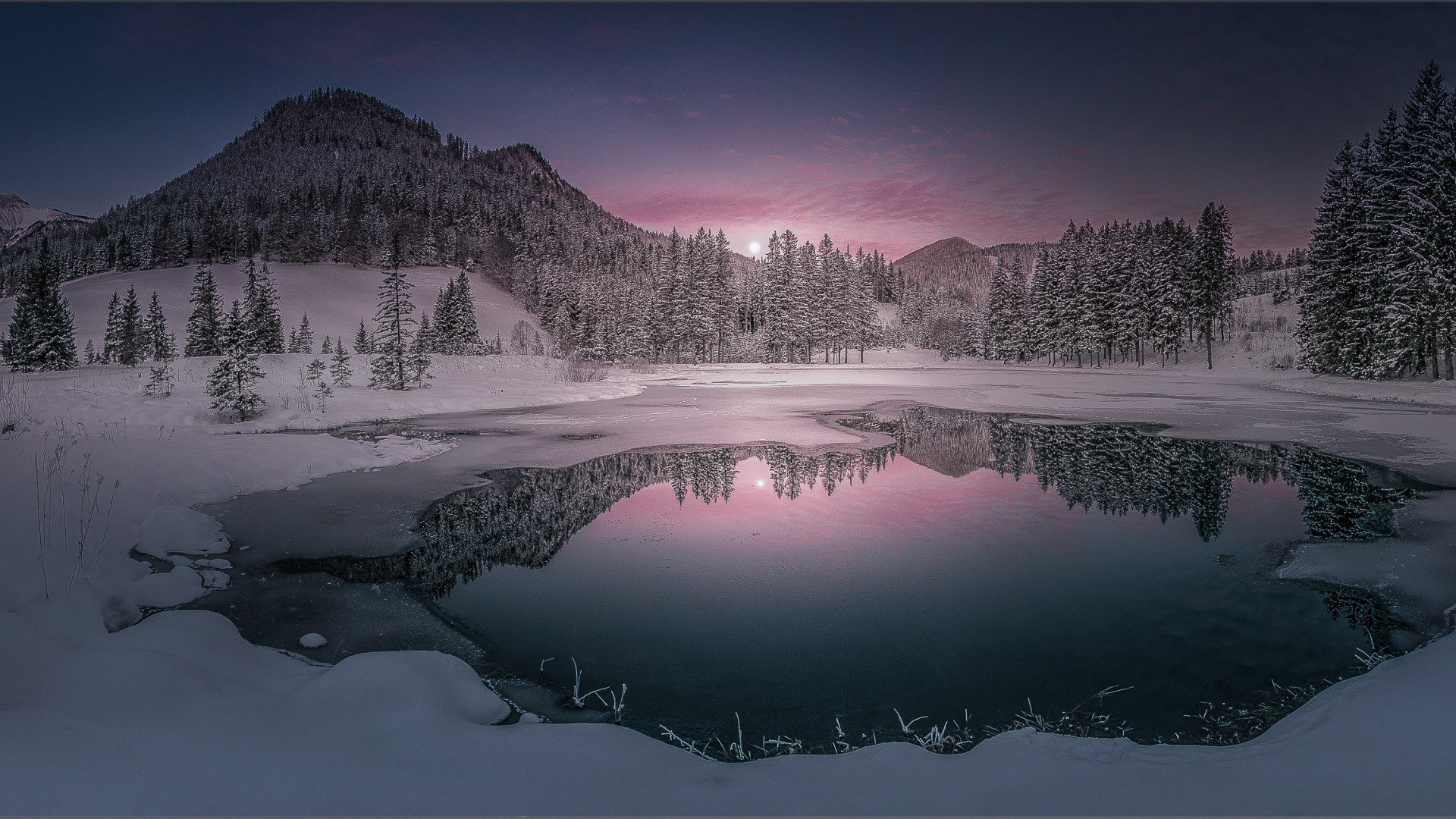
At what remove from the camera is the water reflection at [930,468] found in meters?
7.43

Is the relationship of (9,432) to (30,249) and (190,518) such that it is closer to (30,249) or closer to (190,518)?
(190,518)

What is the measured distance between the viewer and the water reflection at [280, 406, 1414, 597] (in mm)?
7432

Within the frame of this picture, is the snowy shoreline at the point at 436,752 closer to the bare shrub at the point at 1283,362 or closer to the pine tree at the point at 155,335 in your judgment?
the bare shrub at the point at 1283,362

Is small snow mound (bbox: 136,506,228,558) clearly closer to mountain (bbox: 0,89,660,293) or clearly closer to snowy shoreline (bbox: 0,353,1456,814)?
snowy shoreline (bbox: 0,353,1456,814)

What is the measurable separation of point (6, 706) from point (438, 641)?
238 centimetres

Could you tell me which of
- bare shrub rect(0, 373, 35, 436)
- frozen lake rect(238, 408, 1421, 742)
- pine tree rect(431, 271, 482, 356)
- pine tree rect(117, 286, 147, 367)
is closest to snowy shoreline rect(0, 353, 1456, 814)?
frozen lake rect(238, 408, 1421, 742)

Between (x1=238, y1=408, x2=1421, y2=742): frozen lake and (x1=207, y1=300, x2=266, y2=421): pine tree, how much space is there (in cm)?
1189

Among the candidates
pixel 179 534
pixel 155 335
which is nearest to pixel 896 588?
pixel 179 534

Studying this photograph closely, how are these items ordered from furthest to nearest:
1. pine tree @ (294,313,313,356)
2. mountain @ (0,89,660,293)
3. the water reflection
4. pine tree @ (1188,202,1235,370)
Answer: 1. mountain @ (0,89,660,293)
2. pine tree @ (294,313,313,356)
3. pine tree @ (1188,202,1235,370)
4. the water reflection

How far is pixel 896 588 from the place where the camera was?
243 inches

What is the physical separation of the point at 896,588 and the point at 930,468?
6.43m

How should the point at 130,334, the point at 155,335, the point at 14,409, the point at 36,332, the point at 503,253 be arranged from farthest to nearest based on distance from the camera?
the point at 503,253, the point at 155,335, the point at 130,334, the point at 36,332, the point at 14,409

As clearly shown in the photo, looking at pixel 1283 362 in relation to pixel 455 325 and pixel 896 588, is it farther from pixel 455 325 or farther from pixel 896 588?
pixel 455 325

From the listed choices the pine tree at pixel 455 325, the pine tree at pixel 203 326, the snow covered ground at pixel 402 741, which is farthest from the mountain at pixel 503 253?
the snow covered ground at pixel 402 741
